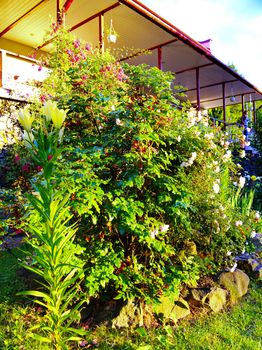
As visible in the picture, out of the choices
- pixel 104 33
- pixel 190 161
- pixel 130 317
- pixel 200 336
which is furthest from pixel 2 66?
pixel 200 336

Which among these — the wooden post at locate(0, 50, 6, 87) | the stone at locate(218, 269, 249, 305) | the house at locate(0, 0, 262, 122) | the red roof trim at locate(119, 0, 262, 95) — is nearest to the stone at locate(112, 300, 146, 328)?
the stone at locate(218, 269, 249, 305)

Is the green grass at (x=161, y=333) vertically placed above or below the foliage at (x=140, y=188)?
below

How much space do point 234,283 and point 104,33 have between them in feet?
29.0

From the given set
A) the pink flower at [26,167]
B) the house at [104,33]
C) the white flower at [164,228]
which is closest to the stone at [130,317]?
the white flower at [164,228]

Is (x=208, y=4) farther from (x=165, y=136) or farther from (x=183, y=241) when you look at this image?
(x=183, y=241)

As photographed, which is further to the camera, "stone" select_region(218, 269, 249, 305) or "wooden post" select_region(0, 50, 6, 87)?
"wooden post" select_region(0, 50, 6, 87)

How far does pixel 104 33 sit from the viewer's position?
10.6 m

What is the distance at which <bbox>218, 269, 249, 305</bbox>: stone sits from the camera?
4039mm

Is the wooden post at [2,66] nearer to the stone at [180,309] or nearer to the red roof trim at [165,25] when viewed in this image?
the red roof trim at [165,25]

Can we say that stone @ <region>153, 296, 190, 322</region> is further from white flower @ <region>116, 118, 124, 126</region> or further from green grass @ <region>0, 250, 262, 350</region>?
white flower @ <region>116, 118, 124, 126</region>

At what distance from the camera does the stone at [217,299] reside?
3.76m

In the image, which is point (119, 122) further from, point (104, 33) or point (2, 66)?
point (104, 33)

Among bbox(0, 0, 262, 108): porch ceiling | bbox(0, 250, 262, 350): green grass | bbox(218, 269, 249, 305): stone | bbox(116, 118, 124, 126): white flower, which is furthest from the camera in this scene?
bbox(0, 0, 262, 108): porch ceiling

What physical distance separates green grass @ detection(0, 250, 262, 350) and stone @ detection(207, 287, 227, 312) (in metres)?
0.11
